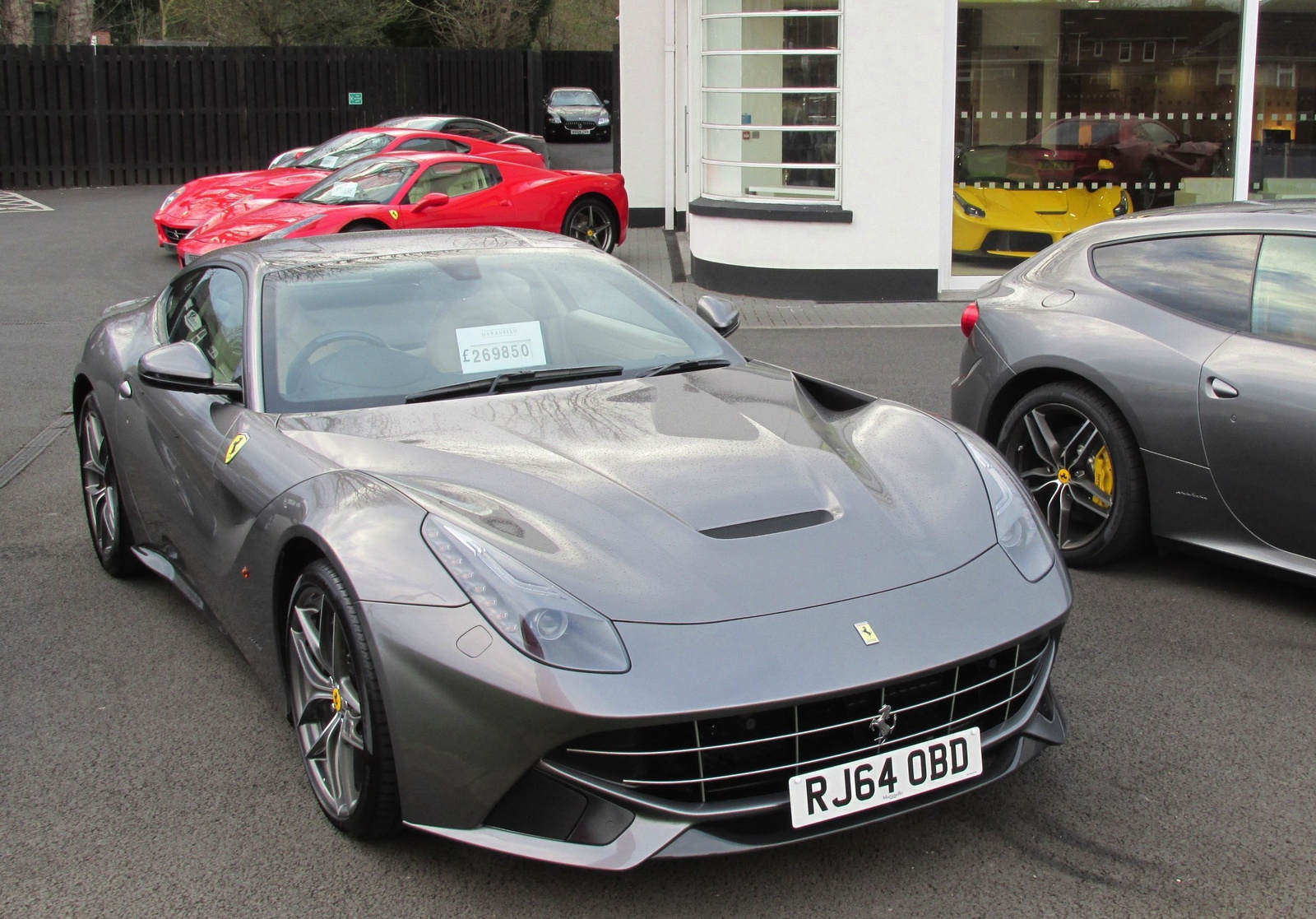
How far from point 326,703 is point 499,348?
1.32 meters

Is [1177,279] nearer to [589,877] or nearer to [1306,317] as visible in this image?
[1306,317]

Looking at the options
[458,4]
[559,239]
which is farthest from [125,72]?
[559,239]

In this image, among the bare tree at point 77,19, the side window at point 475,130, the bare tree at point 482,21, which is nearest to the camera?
the side window at point 475,130

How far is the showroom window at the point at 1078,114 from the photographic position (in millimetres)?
12492

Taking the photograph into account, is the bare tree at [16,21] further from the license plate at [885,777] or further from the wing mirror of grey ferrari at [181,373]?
the license plate at [885,777]

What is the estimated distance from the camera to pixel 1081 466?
16.7 ft

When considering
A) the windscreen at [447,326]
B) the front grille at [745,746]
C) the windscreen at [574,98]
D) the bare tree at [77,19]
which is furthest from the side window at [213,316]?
the bare tree at [77,19]

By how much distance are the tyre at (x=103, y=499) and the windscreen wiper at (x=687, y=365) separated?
2137 millimetres

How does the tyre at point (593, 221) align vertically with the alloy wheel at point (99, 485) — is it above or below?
above

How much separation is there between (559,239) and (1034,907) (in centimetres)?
299

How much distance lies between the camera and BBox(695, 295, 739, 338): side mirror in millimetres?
4711

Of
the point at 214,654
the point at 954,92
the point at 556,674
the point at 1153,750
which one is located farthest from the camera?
the point at 954,92

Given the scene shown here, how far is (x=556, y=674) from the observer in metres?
2.70

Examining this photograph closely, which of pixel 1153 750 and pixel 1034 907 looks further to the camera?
pixel 1153 750
